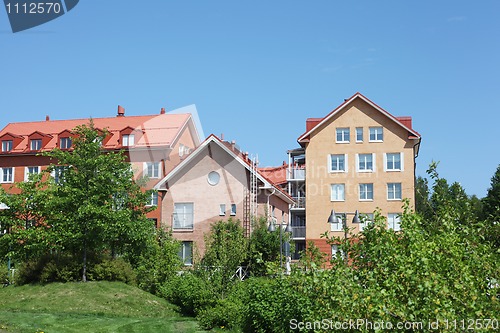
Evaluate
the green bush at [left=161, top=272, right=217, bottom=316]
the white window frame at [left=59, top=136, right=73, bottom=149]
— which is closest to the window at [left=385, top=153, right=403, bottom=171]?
the green bush at [left=161, top=272, right=217, bottom=316]

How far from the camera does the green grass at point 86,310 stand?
866 inches

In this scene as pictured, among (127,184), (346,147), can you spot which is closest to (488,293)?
(127,184)

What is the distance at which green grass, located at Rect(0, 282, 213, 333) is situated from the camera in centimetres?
2200

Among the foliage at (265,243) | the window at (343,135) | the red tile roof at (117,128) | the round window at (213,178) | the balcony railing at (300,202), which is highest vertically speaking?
the red tile roof at (117,128)

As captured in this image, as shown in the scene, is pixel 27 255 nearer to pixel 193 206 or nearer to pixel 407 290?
pixel 193 206

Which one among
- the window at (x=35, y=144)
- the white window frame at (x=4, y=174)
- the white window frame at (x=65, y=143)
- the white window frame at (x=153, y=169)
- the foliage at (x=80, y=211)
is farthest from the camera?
the white window frame at (x=4, y=174)

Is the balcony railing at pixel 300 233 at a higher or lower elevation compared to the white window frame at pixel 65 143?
lower

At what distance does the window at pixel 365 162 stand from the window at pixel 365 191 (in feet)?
4.18

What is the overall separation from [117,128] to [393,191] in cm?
2486

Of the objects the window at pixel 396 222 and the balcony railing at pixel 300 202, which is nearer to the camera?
the window at pixel 396 222

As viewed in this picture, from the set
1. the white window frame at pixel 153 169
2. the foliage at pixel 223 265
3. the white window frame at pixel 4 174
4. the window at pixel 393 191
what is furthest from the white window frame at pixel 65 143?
the window at pixel 393 191

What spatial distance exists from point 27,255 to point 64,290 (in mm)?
4395

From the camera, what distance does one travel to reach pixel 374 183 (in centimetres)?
5016

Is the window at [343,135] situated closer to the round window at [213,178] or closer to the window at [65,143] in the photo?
the round window at [213,178]
